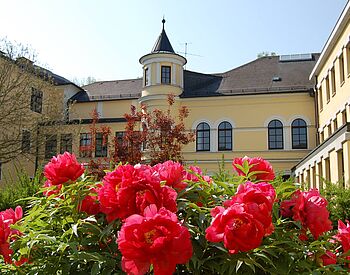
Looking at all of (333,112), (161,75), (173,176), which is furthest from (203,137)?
(173,176)

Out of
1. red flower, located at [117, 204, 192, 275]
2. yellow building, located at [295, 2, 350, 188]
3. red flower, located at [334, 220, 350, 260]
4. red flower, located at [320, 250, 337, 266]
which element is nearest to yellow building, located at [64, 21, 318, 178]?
yellow building, located at [295, 2, 350, 188]

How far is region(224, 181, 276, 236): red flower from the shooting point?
7.09 feet

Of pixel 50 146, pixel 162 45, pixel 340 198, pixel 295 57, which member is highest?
pixel 162 45

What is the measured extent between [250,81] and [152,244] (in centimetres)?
3833

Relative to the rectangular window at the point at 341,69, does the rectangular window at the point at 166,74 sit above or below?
above

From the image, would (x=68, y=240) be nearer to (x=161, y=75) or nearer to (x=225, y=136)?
(x=225, y=136)

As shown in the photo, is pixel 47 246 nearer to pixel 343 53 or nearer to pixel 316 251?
pixel 316 251

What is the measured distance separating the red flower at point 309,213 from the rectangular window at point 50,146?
26657 mm

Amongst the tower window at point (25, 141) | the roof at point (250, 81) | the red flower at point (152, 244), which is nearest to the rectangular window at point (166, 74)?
the roof at point (250, 81)

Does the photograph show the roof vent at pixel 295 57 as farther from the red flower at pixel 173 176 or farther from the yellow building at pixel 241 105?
the red flower at pixel 173 176

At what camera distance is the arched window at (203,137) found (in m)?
37.6

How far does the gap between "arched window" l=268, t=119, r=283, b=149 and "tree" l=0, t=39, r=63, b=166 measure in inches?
667

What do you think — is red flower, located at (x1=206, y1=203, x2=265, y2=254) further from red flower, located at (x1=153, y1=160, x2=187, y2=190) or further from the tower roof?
the tower roof

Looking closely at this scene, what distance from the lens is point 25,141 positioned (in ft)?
86.3
